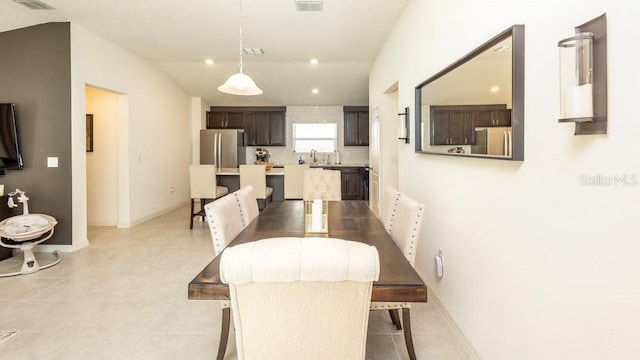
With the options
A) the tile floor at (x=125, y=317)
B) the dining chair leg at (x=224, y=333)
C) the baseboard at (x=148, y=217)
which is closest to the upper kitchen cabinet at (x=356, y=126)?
the baseboard at (x=148, y=217)

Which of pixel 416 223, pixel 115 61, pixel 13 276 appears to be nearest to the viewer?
pixel 416 223

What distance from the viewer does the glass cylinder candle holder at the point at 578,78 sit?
112 centimetres

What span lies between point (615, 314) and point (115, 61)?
6039mm

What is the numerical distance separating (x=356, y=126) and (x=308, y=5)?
4922 millimetres

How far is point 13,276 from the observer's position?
343 centimetres

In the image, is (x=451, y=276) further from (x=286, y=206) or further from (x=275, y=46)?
(x=275, y=46)

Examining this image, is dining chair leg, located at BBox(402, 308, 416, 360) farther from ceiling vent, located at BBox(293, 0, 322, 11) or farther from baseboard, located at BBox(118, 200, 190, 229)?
baseboard, located at BBox(118, 200, 190, 229)

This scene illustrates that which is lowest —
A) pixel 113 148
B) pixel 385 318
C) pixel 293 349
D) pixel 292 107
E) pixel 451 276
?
pixel 385 318

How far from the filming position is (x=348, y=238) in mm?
1991

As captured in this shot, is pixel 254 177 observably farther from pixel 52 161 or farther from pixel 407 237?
pixel 407 237

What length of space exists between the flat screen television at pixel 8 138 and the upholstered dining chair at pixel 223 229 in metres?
3.46

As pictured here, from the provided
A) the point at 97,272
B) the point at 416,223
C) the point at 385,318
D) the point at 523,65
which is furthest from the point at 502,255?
the point at 97,272

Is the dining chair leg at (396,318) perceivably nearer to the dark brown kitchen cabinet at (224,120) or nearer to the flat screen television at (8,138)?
the flat screen television at (8,138)

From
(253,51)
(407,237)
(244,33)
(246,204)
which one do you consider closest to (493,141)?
(407,237)
